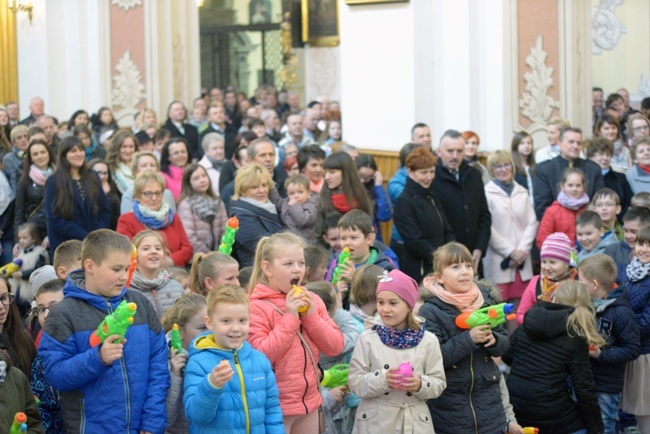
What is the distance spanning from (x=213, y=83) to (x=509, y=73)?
15.2m

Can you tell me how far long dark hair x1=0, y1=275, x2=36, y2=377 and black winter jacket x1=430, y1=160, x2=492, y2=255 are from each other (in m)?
4.69

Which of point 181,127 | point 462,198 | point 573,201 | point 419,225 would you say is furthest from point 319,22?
point 419,225

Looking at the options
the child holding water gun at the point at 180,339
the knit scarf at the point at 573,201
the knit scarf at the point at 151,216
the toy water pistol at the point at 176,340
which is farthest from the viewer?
the knit scarf at the point at 573,201

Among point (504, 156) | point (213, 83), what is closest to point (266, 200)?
point (504, 156)

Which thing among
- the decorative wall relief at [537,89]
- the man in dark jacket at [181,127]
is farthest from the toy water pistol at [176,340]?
the man in dark jacket at [181,127]

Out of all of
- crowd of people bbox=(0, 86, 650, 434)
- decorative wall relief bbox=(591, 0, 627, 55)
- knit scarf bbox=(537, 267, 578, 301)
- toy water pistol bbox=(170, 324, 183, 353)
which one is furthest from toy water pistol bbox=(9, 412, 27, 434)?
decorative wall relief bbox=(591, 0, 627, 55)

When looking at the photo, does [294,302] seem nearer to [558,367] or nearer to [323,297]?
[323,297]

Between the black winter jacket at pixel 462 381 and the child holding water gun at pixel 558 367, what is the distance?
1.68 feet

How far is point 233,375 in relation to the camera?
5.05 meters

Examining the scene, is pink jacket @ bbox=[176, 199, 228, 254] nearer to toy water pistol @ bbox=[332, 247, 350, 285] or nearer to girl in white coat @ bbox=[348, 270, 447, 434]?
toy water pistol @ bbox=[332, 247, 350, 285]

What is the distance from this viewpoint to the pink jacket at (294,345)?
5547 mm

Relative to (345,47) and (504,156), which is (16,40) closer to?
(345,47)

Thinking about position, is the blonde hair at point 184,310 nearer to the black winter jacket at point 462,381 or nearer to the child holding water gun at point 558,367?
the black winter jacket at point 462,381

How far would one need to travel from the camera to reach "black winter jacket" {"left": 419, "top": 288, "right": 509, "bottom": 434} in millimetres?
5980
